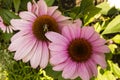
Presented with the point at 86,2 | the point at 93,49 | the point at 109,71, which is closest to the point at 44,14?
the point at 93,49

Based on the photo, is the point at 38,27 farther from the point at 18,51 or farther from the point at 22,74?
the point at 22,74

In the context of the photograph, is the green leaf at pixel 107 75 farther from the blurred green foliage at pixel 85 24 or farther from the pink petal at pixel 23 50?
the pink petal at pixel 23 50

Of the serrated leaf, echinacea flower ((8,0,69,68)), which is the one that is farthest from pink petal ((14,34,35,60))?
the serrated leaf

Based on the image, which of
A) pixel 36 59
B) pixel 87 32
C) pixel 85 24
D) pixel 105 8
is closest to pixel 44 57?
pixel 36 59

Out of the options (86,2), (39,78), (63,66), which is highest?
(86,2)

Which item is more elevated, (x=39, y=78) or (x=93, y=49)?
(x=93, y=49)

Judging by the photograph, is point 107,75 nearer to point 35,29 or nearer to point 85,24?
point 85,24
